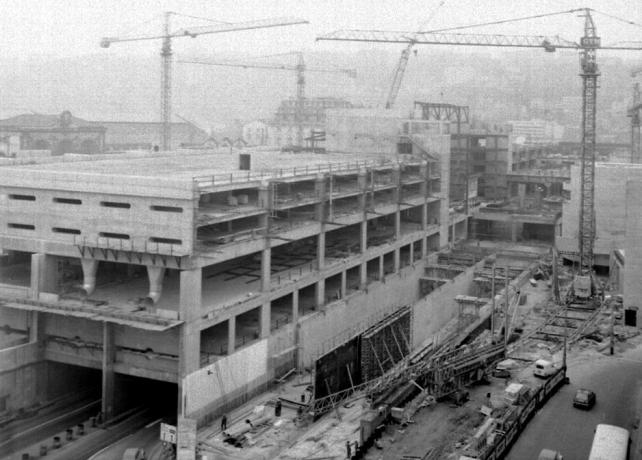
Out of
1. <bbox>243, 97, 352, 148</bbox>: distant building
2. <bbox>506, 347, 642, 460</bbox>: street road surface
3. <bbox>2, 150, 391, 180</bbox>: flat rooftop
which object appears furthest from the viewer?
<bbox>243, 97, 352, 148</bbox>: distant building

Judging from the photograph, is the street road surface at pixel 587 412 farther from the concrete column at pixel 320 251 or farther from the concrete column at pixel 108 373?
the concrete column at pixel 108 373

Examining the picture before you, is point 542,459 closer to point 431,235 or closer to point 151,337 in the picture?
point 151,337

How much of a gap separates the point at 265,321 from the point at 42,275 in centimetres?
1026

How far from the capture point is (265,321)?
38.3 meters

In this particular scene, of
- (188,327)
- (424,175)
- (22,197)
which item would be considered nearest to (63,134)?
(424,175)

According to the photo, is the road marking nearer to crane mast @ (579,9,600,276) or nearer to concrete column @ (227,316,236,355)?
concrete column @ (227,316,236,355)

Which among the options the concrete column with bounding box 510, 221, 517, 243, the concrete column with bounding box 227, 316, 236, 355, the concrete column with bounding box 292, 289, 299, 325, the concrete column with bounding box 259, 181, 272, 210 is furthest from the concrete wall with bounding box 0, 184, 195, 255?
the concrete column with bounding box 510, 221, 517, 243

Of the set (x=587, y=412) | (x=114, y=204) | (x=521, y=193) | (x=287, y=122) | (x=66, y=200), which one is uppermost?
(x=287, y=122)

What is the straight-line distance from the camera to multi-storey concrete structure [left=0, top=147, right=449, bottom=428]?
33969mm

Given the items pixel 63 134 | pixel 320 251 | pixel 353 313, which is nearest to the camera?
pixel 320 251

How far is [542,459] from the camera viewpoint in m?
23.9

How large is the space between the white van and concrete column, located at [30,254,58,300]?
21.3 m

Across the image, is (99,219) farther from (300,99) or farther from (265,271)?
(300,99)

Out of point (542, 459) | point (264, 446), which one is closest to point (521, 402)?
point (542, 459)
